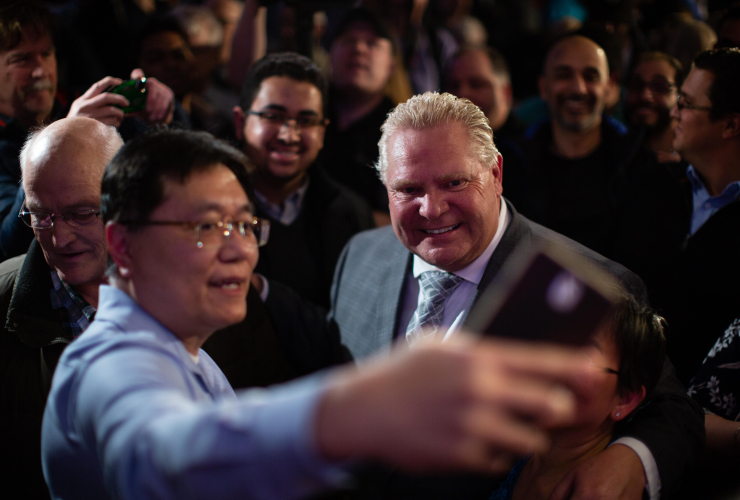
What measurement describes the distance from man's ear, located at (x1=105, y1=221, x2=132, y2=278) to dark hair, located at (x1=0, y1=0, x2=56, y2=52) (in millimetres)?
1682

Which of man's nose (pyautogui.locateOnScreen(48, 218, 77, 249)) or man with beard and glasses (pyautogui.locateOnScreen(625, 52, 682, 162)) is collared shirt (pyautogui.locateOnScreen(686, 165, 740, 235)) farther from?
man's nose (pyautogui.locateOnScreen(48, 218, 77, 249))

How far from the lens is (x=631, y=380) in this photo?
179 cm

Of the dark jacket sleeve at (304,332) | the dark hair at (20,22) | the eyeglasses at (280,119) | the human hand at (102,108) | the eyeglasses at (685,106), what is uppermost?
the eyeglasses at (685,106)

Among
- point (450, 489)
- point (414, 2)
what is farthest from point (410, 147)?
point (414, 2)

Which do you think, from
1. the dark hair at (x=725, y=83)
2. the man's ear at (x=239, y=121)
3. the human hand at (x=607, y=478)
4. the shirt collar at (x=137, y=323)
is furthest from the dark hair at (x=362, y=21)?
the shirt collar at (x=137, y=323)

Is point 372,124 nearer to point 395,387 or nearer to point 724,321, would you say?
point 724,321

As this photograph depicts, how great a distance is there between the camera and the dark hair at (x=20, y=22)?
8.07 ft

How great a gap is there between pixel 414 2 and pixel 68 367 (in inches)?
176

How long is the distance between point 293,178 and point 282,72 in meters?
0.52

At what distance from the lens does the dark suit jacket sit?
1832 mm

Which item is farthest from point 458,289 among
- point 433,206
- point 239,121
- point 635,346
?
point 239,121

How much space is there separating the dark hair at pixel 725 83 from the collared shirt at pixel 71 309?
2513 millimetres

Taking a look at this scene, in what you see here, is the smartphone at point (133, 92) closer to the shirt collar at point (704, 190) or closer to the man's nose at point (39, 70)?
the man's nose at point (39, 70)

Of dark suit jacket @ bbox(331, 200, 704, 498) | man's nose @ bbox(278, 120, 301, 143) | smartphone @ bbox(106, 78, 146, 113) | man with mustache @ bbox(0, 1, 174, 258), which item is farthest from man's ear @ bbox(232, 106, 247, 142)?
dark suit jacket @ bbox(331, 200, 704, 498)
